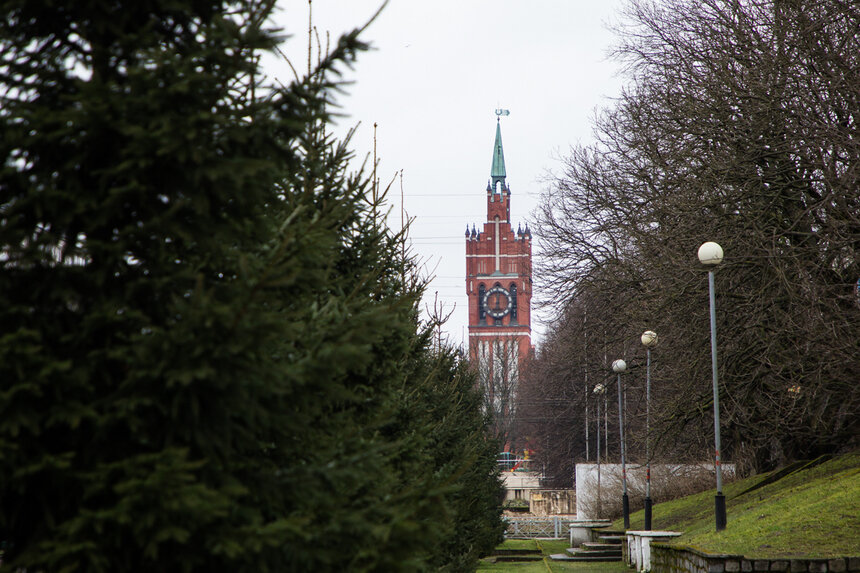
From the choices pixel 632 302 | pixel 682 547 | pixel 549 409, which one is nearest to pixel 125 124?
pixel 682 547

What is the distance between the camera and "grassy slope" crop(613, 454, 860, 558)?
11.4 metres

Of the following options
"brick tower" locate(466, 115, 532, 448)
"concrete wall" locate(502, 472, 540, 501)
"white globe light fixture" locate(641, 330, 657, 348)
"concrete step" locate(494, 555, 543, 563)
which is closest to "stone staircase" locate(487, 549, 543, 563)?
"concrete step" locate(494, 555, 543, 563)

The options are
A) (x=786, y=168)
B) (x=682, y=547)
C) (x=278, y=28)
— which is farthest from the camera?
(x=786, y=168)

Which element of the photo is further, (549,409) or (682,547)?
(549,409)

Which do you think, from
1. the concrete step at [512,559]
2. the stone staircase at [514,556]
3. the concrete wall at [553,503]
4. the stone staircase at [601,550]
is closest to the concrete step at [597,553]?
the stone staircase at [601,550]

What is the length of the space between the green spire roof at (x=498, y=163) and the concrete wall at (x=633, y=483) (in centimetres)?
10203

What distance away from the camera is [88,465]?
386 centimetres

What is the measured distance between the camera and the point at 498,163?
455ft

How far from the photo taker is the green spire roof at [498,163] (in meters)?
138

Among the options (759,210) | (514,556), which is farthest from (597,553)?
(759,210)

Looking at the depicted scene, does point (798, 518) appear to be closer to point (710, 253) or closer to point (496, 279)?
point (710, 253)

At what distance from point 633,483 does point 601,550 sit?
7.30 m

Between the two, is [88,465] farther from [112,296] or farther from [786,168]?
[786,168]

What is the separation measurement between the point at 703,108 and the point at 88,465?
16.3 meters
